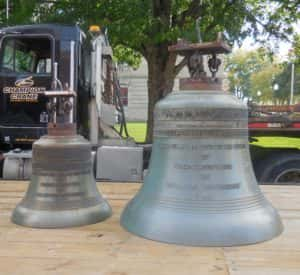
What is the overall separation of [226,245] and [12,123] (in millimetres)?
3749

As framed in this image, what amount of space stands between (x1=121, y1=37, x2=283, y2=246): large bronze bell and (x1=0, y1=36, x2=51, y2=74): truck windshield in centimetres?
327

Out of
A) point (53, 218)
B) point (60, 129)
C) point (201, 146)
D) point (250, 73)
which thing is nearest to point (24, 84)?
point (60, 129)

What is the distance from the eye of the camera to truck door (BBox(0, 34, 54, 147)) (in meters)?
4.40

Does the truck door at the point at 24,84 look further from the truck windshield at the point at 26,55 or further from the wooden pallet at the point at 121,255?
the wooden pallet at the point at 121,255

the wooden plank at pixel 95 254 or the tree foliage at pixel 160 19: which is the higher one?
the tree foliage at pixel 160 19

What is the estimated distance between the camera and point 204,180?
4.80ft

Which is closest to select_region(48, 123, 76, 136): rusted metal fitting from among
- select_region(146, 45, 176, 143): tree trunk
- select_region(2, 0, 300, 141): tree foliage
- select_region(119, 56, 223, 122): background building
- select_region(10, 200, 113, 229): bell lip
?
select_region(10, 200, 113, 229): bell lip

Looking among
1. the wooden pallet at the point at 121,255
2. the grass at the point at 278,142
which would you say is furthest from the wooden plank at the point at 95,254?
the grass at the point at 278,142

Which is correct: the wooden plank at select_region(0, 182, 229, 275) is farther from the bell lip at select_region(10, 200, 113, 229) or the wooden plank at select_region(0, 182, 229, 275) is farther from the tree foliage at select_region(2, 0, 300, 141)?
the tree foliage at select_region(2, 0, 300, 141)

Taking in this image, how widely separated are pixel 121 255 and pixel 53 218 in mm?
425

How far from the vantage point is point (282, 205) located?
2.10m

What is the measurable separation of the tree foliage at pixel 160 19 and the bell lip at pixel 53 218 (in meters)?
5.01

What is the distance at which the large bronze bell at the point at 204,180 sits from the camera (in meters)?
1.41

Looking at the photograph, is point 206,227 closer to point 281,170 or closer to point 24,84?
point 281,170
